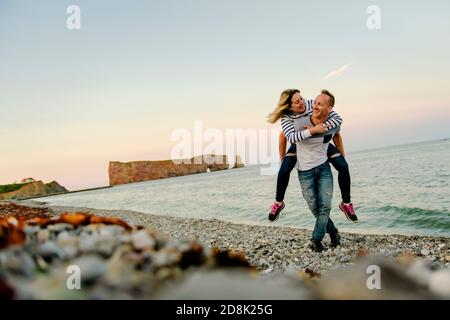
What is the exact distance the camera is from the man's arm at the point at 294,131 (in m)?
4.36

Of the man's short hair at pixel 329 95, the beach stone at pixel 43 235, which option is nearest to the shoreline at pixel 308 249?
the man's short hair at pixel 329 95

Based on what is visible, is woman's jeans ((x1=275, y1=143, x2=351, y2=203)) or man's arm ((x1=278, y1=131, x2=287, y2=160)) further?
man's arm ((x1=278, y1=131, x2=287, y2=160))

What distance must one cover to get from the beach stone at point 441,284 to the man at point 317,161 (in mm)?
2371

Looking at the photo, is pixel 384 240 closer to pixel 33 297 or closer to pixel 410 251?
pixel 410 251

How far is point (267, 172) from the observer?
4931 cm

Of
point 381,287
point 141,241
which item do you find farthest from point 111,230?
point 381,287

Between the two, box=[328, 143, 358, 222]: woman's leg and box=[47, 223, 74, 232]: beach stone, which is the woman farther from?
box=[47, 223, 74, 232]: beach stone

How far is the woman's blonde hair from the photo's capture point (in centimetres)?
480

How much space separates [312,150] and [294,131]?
1.08ft

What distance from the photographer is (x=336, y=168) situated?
4.86 m

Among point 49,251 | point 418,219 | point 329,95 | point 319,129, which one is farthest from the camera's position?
point 418,219

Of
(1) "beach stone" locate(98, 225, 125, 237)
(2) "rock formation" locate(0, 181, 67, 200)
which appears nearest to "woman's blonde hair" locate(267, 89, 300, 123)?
(1) "beach stone" locate(98, 225, 125, 237)

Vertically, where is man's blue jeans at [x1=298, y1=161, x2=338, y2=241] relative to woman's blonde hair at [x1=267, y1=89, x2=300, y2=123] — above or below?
below

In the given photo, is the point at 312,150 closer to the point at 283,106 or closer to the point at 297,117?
the point at 297,117
